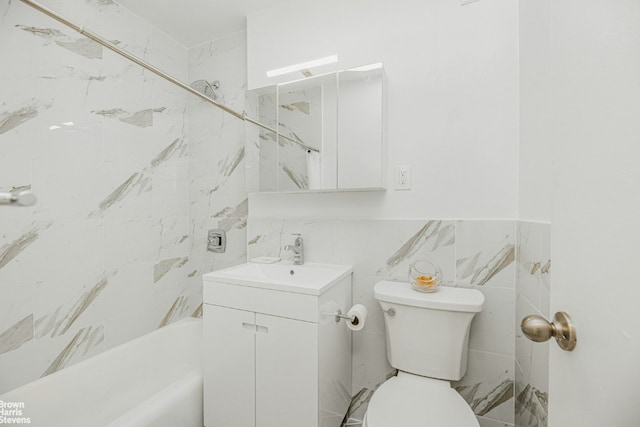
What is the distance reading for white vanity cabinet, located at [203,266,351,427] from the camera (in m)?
1.11

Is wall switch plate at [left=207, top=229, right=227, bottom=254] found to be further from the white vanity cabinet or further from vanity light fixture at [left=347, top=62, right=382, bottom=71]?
vanity light fixture at [left=347, top=62, right=382, bottom=71]

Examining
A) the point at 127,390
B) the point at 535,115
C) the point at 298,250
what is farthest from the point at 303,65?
the point at 127,390

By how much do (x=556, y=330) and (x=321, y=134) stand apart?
129 centimetres

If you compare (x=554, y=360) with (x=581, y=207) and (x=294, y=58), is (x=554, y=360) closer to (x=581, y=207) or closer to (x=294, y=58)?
(x=581, y=207)

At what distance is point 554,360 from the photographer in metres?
0.51

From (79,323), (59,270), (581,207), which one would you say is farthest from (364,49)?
(79,323)

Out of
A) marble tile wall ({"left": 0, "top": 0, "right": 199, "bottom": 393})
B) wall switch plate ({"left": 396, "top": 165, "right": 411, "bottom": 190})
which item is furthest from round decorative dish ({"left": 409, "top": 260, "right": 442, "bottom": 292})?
marble tile wall ({"left": 0, "top": 0, "right": 199, "bottom": 393})

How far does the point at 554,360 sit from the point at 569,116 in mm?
428

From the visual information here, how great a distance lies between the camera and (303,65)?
1612 millimetres

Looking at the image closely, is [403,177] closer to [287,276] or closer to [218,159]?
[287,276]

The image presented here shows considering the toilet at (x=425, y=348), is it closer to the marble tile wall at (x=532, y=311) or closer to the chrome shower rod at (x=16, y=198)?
the marble tile wall at (x=532, y=311)

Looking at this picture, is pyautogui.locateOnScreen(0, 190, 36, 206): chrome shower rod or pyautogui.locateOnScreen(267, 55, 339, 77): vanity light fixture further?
pyautogui.locateOnScreen(267, 55, 339, 77): vanity light fixture

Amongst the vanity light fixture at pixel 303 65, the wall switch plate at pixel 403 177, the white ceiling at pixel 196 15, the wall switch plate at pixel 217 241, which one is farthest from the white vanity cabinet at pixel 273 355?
the white ceiling at pixel 196 15

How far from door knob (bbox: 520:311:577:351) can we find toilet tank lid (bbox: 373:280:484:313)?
674 mm
